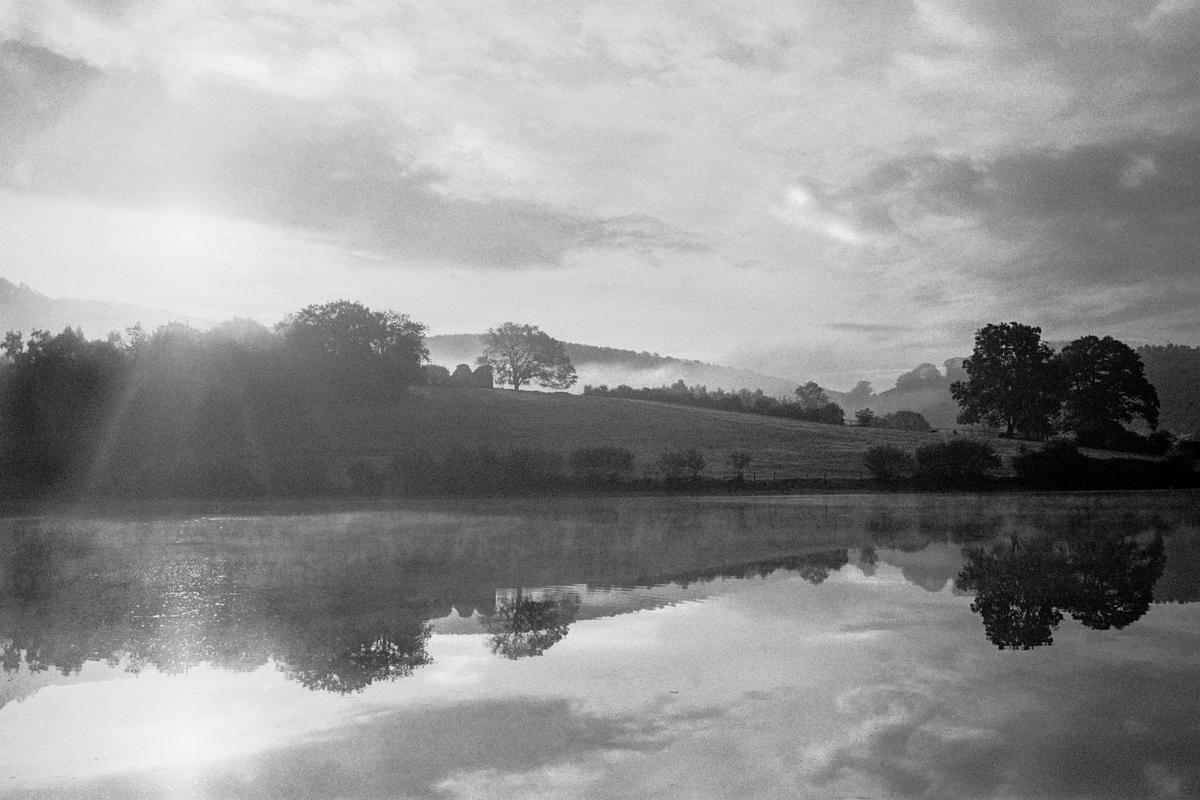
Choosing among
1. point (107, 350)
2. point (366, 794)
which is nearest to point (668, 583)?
point (366, 794)

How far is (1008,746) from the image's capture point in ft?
31.4

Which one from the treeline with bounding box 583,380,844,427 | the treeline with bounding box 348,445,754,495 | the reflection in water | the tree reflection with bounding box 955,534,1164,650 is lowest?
the reflection in water

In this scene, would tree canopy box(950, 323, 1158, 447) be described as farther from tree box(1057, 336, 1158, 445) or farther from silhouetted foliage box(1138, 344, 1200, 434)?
silhouetted foliage box(1138, 344, 1200, 434)

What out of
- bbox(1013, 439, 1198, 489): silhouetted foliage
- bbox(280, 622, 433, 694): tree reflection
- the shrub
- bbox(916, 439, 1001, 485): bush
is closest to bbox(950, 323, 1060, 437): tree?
bbox(1013, 439, 1198, 489): silhouetted foliage

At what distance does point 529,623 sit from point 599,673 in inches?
158

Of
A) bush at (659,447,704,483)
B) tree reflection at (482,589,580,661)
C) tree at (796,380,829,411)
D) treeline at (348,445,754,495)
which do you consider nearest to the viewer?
tree reflection at (482,589,580,661)

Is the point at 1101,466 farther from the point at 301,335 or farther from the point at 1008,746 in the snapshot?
the point at 301,335

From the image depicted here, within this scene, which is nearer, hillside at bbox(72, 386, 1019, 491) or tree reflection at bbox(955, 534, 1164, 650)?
tree reflection at bbox(955, 534, 1164, 650)

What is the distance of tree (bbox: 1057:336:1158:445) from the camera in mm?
89312

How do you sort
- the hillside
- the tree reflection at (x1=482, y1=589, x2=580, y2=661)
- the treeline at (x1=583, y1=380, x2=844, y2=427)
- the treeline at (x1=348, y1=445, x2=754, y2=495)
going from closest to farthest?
the tree reflection at (x1=482, y1=589, x2=580, y2=661), the treeline at (x1=348, y1=445, x2=754, y2=495), the hillside, the treeline at (x1=583, y1=380, x2=844, y2=427)

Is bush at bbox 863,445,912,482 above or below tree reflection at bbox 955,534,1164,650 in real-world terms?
above

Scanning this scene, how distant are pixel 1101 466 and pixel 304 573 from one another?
2228 inches

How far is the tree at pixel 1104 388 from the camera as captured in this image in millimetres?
89312

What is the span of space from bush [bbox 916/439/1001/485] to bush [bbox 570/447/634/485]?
18.5m
